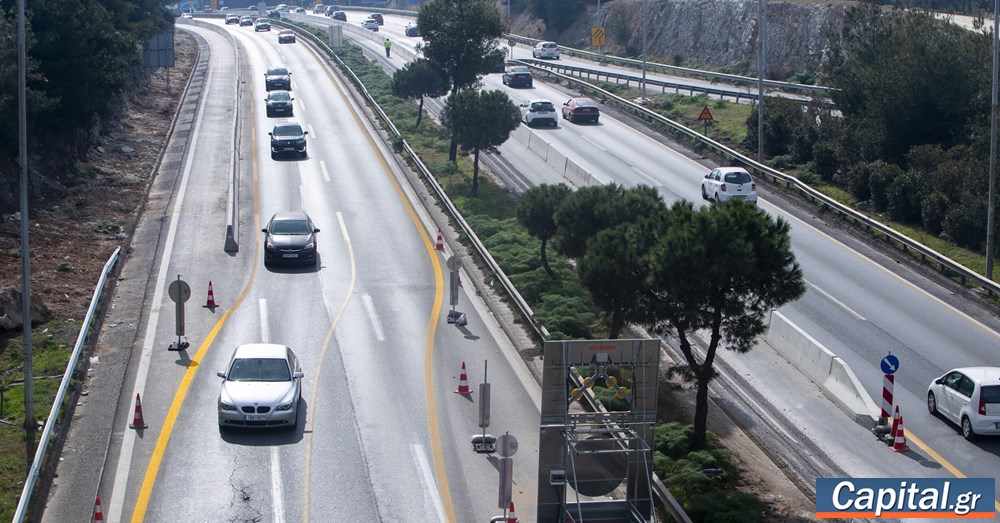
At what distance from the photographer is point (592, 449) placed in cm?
1820

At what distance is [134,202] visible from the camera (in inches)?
1708

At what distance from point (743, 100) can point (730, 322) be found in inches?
1871

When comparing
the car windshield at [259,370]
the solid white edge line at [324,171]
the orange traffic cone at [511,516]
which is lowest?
the orange traffic cone at [511,516]

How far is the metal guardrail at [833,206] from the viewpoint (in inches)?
1351

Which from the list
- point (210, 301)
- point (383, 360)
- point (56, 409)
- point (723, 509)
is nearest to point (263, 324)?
point (210, 301)

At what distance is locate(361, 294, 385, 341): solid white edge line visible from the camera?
96.6 ft

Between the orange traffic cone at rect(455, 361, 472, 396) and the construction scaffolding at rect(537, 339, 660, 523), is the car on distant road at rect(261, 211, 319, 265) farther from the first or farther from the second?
the construction scaffolding at rect(537, 339, 660, 523)

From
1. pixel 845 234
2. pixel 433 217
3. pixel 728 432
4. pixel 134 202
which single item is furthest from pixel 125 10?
pixel 728 432

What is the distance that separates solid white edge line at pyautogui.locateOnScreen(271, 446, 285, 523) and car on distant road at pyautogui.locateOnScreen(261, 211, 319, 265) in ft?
48.9

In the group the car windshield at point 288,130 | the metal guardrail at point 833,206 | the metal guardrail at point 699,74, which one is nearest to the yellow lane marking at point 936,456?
the metal guardrail at point 833,206

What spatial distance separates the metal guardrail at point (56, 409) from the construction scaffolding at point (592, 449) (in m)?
8.33

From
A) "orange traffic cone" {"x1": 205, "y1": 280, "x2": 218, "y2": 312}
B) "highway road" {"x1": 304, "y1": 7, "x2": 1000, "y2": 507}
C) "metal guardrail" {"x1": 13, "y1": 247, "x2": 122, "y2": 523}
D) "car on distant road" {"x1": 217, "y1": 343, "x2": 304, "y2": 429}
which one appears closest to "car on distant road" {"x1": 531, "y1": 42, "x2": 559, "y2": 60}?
"highway road" {"x1": 304, "y1": 7, "x2": 1000, "y2": 507}

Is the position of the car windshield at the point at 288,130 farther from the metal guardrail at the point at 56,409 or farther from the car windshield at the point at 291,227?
the metal guardrail at the point at 56,409

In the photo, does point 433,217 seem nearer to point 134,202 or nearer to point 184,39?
point 134,202
